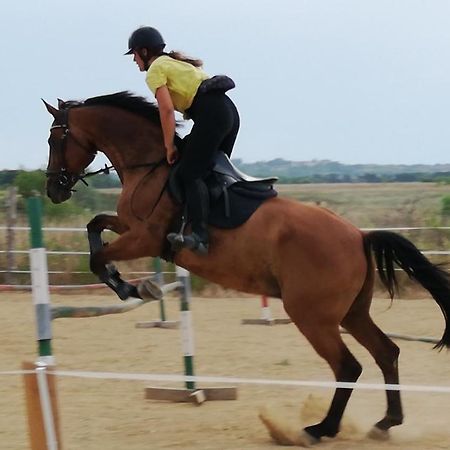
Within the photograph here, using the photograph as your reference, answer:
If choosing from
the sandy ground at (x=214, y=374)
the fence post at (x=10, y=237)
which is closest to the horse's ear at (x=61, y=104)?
the sandy ground at (x=214, y=374)

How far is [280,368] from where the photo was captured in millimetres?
8391

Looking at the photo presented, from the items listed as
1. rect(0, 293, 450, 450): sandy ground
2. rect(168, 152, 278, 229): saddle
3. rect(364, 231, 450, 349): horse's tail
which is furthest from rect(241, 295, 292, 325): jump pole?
rect(168, 152, 278, 229): saddle

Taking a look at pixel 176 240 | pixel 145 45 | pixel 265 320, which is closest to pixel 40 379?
pixel 176 240

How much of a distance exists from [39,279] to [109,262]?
1291mm

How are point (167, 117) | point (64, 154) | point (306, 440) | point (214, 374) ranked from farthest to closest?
point (214, 374) < point (64, 154) < point (167, 117) < point (306, 440)

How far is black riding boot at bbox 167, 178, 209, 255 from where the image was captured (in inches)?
219

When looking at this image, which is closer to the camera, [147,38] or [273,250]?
[273,250]

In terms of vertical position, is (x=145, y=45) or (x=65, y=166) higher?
(x=145, y=45)

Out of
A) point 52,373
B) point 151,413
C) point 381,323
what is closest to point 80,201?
point 381,323

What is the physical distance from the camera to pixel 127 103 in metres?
6.23

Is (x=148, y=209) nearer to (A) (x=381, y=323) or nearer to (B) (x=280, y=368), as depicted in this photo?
(B) (x=280, y=368)

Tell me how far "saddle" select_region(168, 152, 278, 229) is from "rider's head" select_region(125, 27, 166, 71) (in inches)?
28.3

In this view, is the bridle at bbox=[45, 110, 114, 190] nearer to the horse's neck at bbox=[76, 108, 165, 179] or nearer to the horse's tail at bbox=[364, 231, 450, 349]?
the horse's neck at bbox=[76, 108, 165, 179]

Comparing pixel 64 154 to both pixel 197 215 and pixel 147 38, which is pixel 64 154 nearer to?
pixel 147 38
